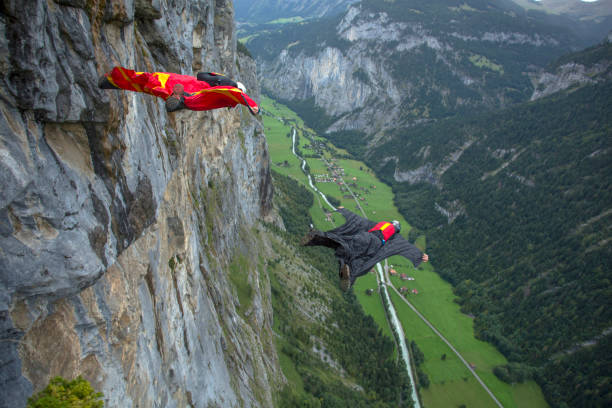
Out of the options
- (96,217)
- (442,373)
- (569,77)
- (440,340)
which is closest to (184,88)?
(96,217)

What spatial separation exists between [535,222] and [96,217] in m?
113

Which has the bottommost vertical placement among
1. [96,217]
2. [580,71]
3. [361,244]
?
[361,244]

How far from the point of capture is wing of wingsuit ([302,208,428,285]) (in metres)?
15.3

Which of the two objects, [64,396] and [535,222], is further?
[535,222]

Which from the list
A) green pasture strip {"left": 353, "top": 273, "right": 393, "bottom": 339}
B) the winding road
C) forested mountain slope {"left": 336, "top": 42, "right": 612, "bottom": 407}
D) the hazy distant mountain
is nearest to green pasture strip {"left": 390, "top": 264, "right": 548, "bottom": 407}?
the winding road

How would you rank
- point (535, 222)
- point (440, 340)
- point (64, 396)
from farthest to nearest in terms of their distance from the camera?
point (535, 222) → point (440, 340) → point (64, 396)

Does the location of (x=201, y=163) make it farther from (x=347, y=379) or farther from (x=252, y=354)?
(x=347, y=379)

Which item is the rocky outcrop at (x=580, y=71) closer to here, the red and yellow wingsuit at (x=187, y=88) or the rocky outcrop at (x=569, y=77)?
the rocky outcrop at (x=569, y=77)

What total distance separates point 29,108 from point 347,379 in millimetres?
55202

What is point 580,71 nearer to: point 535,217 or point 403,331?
point 535,217

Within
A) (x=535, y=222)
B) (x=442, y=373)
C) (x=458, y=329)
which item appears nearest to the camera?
(x=442, y=373)

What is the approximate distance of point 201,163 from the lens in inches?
1298

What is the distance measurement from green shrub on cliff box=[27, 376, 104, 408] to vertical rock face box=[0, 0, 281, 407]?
41cm

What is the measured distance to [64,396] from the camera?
26.7 feet
